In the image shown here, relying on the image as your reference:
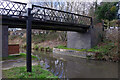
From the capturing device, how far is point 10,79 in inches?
212

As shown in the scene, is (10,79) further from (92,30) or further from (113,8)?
(113,8)

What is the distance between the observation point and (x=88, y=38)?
15578 mm

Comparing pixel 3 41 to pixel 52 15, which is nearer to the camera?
pixel 52 15

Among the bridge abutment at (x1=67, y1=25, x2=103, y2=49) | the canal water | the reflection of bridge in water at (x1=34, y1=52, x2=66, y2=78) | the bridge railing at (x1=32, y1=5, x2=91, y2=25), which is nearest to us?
the canal water

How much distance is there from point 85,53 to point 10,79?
34.7 ft

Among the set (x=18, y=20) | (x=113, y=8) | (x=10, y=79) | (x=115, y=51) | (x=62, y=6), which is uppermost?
(x=62, y=6)

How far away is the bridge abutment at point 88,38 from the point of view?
15.4 m

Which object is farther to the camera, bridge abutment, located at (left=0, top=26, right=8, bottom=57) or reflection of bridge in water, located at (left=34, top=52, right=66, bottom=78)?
bridge abutment, located at (left=0, top=26, right=8, bottom=57)

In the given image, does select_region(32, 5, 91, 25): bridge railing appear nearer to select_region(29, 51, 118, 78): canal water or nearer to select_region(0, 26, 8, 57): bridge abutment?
select_region(0, 26, 8, 57): bridge abutment

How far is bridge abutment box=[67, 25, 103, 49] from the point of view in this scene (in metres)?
15.4

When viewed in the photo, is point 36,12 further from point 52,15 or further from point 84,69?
point 84,69

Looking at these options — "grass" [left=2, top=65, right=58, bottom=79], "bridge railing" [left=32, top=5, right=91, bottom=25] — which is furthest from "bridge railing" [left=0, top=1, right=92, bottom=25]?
"grass" [left=2, top=65, right=58, bottom=79]

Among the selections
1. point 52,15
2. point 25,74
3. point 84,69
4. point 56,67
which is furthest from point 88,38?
point 25,74

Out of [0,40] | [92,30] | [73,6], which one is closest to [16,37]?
[73,6]
